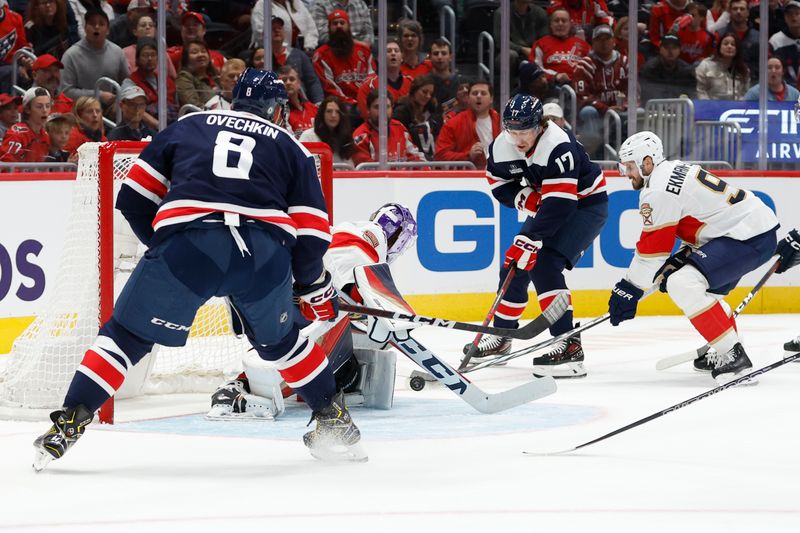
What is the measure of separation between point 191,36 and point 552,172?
248cm

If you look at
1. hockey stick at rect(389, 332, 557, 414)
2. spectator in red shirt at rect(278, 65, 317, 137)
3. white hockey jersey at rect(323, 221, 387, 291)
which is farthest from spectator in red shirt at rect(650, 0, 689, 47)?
hockey stick at rect(389, 332, 557, 414)

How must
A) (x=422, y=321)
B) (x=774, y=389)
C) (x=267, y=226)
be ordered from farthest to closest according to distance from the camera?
(x=774, y=389) → (x=422, y=321) → (x=267, y=226)

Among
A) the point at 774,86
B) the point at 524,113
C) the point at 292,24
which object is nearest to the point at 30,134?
the point at 292,24

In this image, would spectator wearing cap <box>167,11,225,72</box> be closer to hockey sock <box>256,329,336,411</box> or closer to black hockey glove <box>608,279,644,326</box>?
black hockey glove <box>608,279,644,326</box>

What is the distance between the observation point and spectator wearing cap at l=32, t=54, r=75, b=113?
6500mm

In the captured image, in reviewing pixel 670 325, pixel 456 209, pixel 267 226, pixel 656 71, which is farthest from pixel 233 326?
pixel 656 71

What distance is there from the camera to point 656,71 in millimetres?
8211

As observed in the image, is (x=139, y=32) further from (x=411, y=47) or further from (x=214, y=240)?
(x=214, y=240)

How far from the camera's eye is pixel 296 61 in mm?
7258

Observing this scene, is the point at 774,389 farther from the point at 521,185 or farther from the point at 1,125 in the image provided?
the point at 1,125

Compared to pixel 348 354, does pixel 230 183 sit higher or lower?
higher

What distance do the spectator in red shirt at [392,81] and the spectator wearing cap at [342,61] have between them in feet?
0.12

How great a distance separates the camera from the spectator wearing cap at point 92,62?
6590 mm

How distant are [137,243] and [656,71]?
4.51 m
